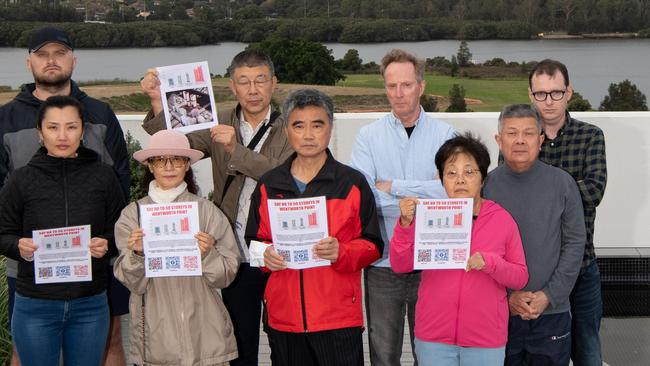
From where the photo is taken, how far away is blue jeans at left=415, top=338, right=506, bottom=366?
13.6 feet

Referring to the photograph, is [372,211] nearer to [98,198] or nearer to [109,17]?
[98,198]

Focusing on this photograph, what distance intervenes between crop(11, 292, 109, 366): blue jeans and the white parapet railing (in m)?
5.18

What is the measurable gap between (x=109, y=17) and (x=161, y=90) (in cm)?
427

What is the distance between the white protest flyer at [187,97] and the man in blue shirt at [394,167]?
2.80 feet

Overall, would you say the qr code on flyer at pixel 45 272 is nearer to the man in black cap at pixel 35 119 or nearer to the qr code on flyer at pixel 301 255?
the man in black cap at pixel 35 119

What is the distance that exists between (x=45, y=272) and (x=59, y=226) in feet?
0.75

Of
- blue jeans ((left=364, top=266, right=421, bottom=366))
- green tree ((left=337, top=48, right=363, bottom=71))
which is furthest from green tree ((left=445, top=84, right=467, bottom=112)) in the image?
blue jeans ((left=364, top=266, right=421, bottom=366))

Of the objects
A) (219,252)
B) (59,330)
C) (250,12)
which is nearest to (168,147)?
(219,252)

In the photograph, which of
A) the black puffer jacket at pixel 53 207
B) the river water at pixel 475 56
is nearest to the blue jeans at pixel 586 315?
the black puffer jacket at pixel 53 207

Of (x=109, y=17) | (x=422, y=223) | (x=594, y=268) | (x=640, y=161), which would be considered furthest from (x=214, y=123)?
(x=640, y=161)

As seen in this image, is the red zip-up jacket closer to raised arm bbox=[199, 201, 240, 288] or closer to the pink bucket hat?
raised arm bbox=[199, 201, 240, 288]

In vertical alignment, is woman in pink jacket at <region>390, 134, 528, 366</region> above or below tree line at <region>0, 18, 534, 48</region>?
below

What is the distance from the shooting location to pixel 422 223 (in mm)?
4137

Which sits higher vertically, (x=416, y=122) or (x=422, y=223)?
(x=416, y=122)
